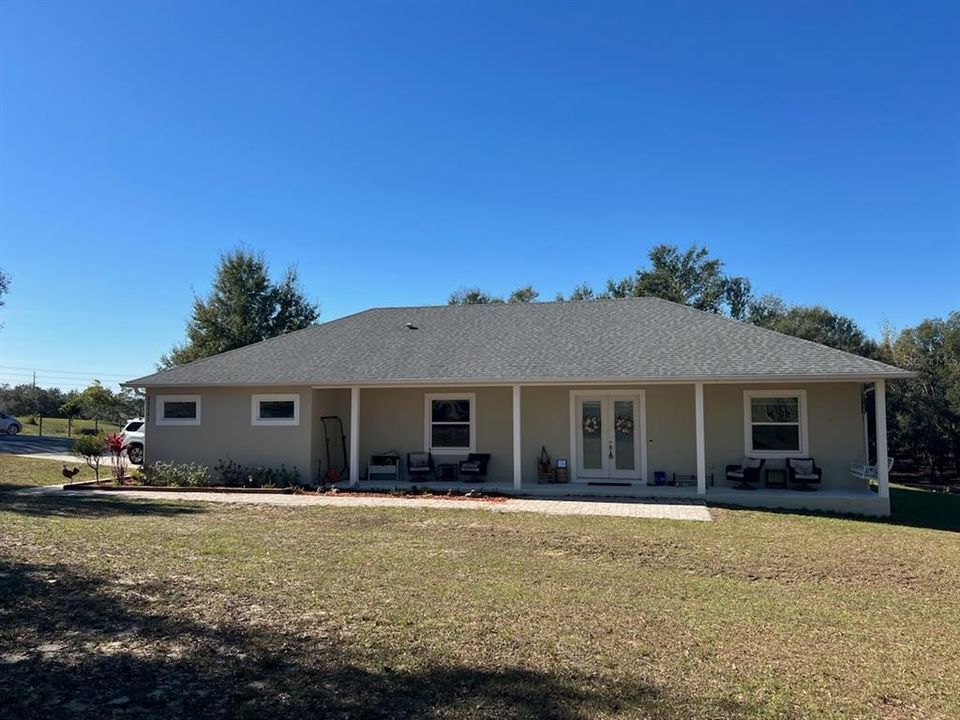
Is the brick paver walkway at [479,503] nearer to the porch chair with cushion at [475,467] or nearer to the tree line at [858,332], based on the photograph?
the porch chair with cushion at [475,467]

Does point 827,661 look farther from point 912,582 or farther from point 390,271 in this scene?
point 390,271

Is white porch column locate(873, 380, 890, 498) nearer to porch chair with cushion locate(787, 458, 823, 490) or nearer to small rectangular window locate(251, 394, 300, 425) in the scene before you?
porch chair with cushion locate(787, 458, 823, 490)

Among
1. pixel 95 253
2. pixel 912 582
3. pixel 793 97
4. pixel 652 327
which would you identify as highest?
pixel 793 97

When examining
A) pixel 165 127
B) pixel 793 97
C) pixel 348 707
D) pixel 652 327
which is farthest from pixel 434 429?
pixel 348 707

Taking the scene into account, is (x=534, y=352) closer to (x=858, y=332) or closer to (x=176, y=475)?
(x=176, y=475)

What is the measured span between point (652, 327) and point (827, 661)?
12.2 meters

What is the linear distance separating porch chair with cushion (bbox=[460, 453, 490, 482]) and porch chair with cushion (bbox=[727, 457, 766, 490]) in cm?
558

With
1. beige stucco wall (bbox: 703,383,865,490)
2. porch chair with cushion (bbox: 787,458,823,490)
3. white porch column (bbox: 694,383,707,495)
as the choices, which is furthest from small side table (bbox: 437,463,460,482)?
porch chair with cushion (bbox: 787,458,823,490)

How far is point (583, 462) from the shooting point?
15.0 m

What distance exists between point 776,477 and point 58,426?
4759 cm

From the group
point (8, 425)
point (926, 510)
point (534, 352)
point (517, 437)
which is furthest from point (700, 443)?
point (8, 425)

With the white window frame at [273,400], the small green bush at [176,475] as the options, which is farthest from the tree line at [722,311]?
the small green bush at [176,475]

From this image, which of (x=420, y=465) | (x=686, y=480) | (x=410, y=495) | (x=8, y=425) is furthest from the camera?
(x=8, y=425)

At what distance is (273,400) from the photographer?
599 inches
